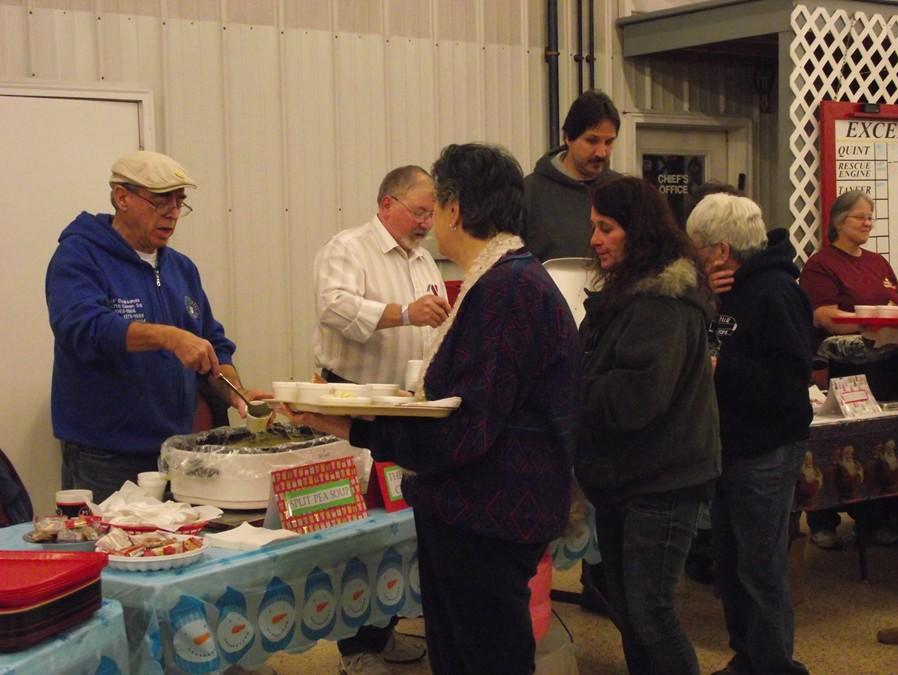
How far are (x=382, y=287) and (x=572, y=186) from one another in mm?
→ 659

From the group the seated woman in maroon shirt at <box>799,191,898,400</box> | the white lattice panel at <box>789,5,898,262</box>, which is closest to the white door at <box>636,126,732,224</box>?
the white lattice panel at <box>789,5,898,262</box>

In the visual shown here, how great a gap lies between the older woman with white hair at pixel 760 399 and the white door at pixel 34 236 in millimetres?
2349

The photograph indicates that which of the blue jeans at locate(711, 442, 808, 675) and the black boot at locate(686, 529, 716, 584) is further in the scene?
the black boot at locate(686, 529, 716, 584)

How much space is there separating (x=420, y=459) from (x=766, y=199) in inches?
184

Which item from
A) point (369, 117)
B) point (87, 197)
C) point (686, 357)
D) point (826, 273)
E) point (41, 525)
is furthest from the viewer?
point (369, 117)

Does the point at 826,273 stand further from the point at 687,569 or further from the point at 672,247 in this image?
the point at 672,247

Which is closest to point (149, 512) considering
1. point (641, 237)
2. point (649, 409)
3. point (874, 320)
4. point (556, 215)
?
point (649, 409)

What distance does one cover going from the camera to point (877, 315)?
3629mm

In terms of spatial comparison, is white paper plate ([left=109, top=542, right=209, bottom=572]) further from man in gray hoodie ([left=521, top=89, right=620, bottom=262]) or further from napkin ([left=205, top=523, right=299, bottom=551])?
man in gray hoodie ([left=521, top=89, right=620, bottom=262])

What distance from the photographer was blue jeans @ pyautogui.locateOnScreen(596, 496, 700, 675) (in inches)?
94.3

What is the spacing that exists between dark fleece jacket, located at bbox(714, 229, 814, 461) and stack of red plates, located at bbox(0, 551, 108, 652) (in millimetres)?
1599

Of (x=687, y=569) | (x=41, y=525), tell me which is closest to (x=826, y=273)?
(x=687, y=569)

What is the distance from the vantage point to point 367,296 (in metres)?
3.37

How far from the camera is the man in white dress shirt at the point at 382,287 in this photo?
3305 millimetres
